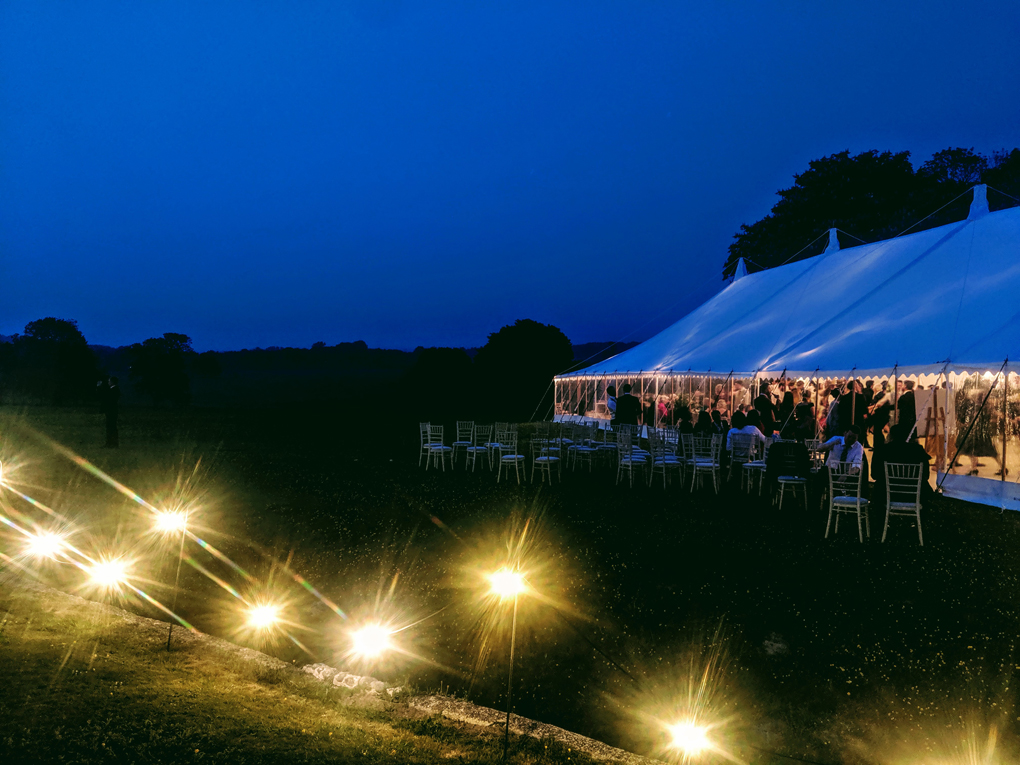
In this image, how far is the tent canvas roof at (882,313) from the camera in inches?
315

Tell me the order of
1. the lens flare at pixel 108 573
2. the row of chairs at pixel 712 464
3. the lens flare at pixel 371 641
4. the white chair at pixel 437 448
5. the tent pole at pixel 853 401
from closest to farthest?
the lens flare at pixel 371 641, the lens flare at pixel 108 573, the row of chairs at pixel 712 464, the tent pole at pixel 853 401, the white chair at pixel 437 448

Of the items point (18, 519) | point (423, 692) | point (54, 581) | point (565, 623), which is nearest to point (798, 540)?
point (565, 623)

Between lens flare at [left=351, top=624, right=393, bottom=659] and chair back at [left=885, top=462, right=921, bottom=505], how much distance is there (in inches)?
181

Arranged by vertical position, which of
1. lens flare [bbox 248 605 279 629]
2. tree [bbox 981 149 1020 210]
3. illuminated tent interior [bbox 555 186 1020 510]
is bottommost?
lens flare [bbox 248 605 279 629]

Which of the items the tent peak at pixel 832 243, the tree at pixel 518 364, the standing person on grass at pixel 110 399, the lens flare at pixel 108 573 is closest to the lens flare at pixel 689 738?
the lens flare at pixel 108 573

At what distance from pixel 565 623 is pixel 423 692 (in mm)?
1217

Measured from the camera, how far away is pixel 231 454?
13594 mm

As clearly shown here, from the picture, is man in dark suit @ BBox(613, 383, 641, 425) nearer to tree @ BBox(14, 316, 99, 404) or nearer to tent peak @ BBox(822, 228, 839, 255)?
tent peak @ BBox(822, 228, 839, 255)

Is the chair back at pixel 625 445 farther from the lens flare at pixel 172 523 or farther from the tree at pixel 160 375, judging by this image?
the tree at pixel 160 375

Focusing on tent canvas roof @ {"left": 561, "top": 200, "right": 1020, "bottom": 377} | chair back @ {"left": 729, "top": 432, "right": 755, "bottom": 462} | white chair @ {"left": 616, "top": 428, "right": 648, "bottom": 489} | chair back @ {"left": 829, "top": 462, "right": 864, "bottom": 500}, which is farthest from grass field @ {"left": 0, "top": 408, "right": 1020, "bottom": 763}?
tent canvas roof @ {"left": 561, "top": 200, "right": 1020, "bottom": 377}

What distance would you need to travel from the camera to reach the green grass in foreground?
2480 mm

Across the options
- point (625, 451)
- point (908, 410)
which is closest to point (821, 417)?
point (908, 410)

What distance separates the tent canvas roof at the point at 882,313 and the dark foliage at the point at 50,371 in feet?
120

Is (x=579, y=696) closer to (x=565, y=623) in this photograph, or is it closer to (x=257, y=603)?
(x=565, y=623)
